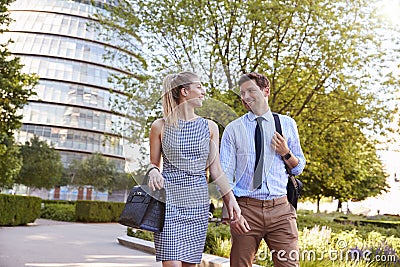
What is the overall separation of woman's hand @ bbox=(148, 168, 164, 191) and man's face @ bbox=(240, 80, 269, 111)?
0.92 m

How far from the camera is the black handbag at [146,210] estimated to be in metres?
2.92

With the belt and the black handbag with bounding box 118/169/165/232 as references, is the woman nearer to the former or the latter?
the black handbag with bounding box 118/169/165/232

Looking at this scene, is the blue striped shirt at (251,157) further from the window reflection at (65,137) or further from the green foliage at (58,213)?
the window reflection at (65,137)

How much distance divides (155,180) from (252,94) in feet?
3.35

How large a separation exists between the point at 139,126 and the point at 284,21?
1059cm

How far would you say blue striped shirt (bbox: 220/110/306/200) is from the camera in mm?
3340

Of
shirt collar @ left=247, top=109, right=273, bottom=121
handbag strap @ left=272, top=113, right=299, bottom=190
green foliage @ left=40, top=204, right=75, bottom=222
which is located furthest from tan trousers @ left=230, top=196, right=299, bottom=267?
green foliage @ left=40, top=204, right=75, bottom=222

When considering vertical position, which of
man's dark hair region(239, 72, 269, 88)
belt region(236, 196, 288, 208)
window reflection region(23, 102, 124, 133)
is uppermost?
window reflection region(23, 102, 124, 133)

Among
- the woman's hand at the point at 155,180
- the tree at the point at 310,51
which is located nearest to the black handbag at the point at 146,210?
the woman's hand at the point at 155,180

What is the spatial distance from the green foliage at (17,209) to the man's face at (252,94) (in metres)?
17.9

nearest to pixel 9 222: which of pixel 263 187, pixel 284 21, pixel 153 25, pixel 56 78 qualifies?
pixel 153 25

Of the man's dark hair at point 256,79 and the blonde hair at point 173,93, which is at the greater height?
the man's dark hair at point 256,79

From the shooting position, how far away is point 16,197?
20.7 meters

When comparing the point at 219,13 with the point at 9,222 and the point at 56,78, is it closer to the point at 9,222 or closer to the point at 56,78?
the point at 9,222
